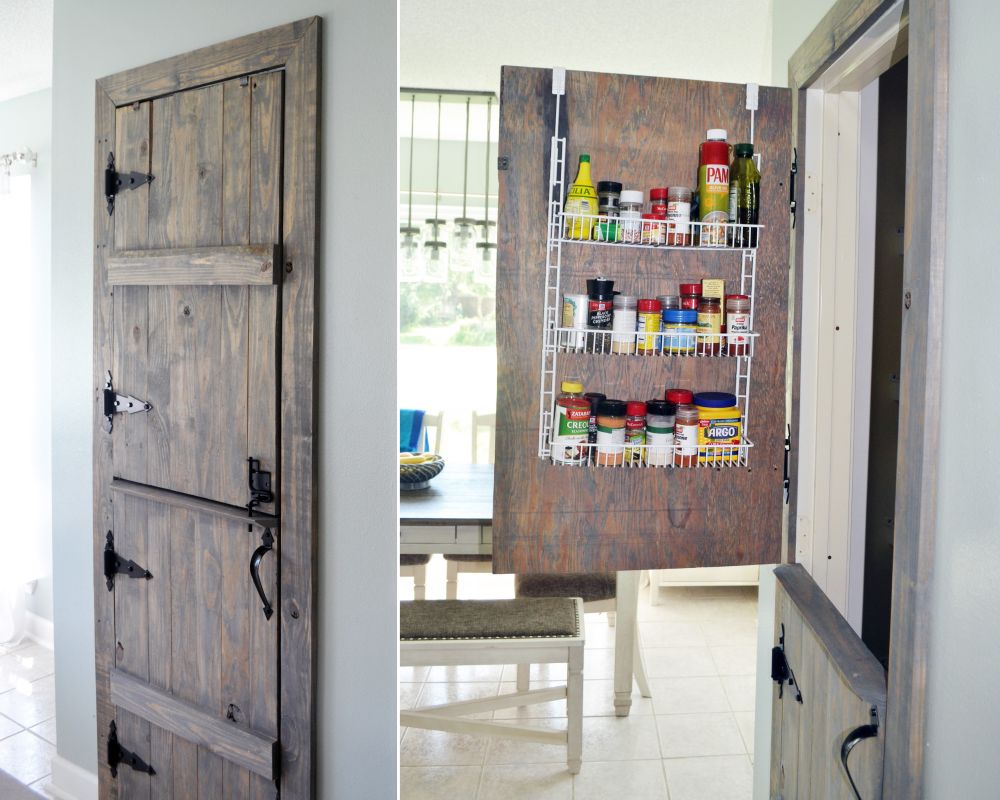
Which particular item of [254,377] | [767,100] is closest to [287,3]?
[254,377]

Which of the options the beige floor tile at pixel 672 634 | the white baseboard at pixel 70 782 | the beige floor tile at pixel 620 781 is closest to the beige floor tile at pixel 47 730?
the white baseboard at pixel 70 782

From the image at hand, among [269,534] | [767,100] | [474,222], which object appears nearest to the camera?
[767,100]

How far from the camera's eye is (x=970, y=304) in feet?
2.95

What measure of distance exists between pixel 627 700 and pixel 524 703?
0.48m

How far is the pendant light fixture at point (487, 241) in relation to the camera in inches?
155

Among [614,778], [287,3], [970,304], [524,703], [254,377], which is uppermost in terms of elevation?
[287,3]

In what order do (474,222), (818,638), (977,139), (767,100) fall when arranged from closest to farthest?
(977,139) < (818,638) < (767,100) < (474,222)

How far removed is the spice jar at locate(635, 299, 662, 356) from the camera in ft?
5.28

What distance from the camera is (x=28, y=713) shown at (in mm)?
2891

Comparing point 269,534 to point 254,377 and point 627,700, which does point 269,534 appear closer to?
point 254,377

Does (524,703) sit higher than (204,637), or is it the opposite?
(204,637)

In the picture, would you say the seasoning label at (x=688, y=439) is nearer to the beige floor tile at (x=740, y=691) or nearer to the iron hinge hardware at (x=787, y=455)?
the iron hinge hardware at (x=787, y=455)

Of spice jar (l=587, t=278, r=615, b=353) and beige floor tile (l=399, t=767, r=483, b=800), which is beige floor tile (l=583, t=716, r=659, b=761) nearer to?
beige floor tile (l=399, t=767, r=483, b=800)

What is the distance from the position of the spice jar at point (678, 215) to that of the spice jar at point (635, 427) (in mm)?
336
